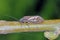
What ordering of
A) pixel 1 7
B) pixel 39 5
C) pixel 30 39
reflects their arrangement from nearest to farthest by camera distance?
1. pixel 30 39
2. pixel 1 7
3. pixel 39 5

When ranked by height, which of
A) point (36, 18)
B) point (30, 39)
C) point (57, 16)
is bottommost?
point (57, 16)

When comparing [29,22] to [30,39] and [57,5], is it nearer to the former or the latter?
[30,39]

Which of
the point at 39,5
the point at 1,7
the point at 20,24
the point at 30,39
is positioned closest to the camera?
the point at 20,24

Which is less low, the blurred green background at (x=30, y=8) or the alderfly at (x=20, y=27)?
the alderfly at (x=20, y=27)

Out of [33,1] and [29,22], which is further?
[33,1]

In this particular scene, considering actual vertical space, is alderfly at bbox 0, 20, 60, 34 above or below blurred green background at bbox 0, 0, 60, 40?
above

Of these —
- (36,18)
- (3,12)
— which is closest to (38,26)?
(36,18)

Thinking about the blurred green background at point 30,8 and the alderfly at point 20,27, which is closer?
the alderfly at point 20,27

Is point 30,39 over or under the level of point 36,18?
under

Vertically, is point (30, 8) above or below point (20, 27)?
below

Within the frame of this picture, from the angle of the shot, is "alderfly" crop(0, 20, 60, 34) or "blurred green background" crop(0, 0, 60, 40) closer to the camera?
"alderfly" crop(0, 20, 60, 34)

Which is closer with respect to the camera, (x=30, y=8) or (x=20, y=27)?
(x=20, y=27)
